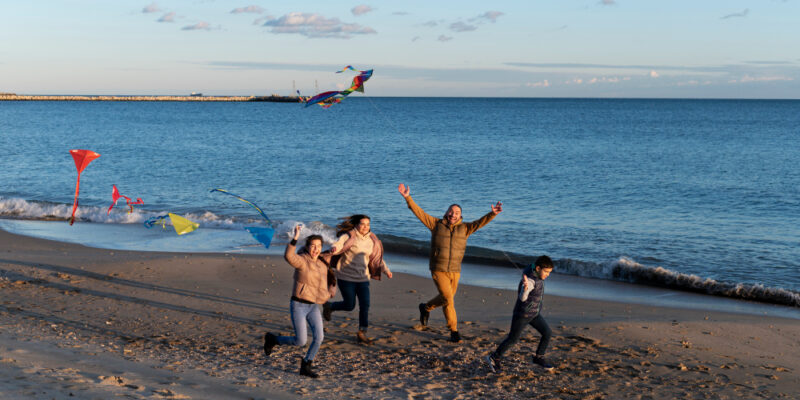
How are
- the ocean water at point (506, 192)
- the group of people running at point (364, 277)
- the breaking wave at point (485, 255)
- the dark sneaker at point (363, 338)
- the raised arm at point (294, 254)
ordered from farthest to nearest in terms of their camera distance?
1. the ocean water at point (506, 192)
2. the breaking wave at point (485, 255)
3. the dark sneaker at point (363, 338)
4. the group of people running at point (364, 277)
5. the raised arm at point (294, 254)

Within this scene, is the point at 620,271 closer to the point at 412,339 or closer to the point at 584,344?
the point at 584,344

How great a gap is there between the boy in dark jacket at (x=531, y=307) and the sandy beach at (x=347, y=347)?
0.62ft

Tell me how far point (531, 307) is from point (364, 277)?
2.06 meters

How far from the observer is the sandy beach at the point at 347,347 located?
6.76 metres

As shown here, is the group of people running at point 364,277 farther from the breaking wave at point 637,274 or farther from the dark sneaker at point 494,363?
the breaking wave at point 637,274

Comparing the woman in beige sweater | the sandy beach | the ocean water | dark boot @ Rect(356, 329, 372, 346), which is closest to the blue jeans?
the sandy beach

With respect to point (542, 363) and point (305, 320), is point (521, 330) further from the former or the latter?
point (305, 320)

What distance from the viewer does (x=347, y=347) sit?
8281mm

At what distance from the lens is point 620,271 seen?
1460 cm

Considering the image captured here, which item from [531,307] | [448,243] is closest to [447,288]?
[448,243]

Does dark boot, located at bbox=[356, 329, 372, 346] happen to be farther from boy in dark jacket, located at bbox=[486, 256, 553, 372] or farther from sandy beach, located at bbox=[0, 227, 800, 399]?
boy in dark jacket, located at bbox=[486, 256, 553, 372]

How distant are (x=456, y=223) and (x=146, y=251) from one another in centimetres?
961

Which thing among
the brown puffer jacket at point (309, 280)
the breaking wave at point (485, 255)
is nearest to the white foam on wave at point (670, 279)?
the breaking wave at point (485, 255)

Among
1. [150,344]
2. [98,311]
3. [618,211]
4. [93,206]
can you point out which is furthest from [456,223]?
[93,206]
